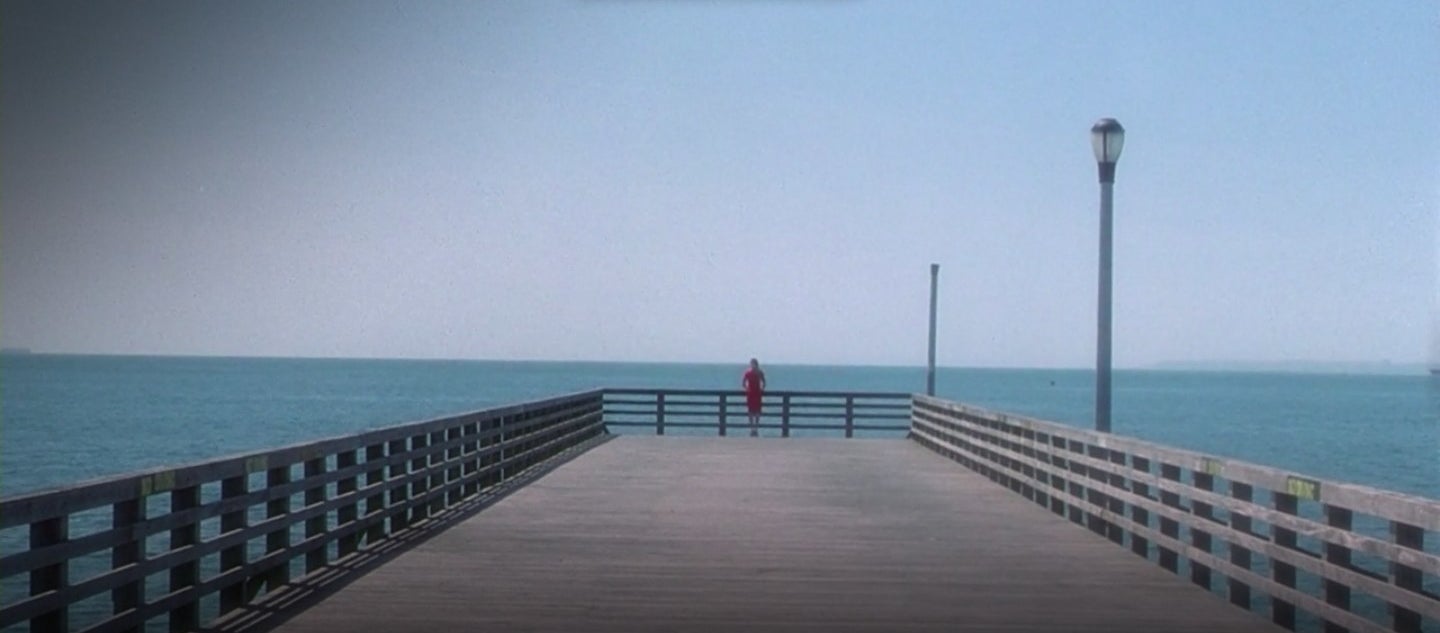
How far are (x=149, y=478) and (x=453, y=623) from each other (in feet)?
6.17

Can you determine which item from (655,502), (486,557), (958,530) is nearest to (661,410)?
(655,502)

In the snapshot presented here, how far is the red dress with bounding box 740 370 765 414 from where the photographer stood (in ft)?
117

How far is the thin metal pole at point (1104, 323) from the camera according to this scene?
675 inches

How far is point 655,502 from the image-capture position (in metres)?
18.5

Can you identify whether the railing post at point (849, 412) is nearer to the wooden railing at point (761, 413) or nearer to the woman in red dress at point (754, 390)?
the wooden railing at point (761, 413)

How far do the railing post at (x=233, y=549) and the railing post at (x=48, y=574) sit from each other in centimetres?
231

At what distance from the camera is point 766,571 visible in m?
12.8

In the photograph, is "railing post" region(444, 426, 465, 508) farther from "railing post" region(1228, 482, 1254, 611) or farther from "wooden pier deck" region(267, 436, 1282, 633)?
"railing post" region(1228, 482, 1254, 611)

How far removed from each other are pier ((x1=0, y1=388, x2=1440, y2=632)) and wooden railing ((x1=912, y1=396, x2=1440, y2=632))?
0.02 meters

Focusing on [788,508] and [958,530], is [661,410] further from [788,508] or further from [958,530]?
[958,530]

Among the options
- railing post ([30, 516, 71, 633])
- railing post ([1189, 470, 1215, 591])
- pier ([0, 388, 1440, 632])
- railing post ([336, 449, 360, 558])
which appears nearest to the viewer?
railing post ([30, 516, 71, 633])

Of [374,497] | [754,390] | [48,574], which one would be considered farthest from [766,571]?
[754,390]

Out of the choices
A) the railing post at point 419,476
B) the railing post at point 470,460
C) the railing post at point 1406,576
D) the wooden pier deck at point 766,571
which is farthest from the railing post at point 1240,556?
the railing post at point 470,460

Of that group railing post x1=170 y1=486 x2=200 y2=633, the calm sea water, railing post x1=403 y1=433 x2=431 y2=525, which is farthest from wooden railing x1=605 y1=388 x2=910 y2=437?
railing post x1=170 y1=486 x2=200 y2=633
